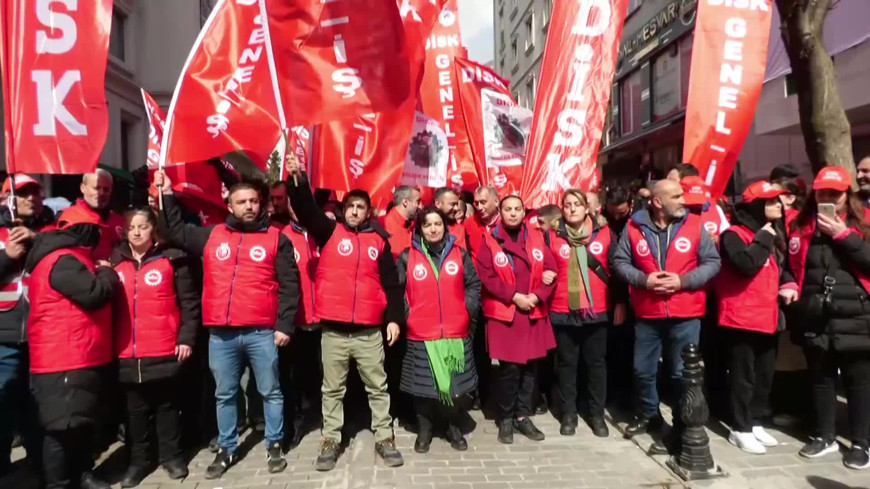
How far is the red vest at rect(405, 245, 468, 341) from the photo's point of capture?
4.54 m

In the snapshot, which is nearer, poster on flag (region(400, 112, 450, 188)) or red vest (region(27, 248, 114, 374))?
red vest (region(27, 248, 114, 374))

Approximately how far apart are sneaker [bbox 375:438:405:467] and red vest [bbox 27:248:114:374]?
206cm

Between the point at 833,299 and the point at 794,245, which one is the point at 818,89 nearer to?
the point at 794,245

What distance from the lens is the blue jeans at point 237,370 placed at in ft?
13.6

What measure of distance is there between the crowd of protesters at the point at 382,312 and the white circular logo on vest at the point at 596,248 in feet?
0.04

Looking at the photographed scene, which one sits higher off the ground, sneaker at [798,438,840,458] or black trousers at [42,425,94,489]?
black trousers at [42,425,94,489]

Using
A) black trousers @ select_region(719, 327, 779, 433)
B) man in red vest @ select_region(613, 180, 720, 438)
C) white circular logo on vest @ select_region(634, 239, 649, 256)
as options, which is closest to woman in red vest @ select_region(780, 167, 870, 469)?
black trousers @ select_region(719, 327, 779, 433)

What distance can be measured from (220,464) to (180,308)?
115 cm

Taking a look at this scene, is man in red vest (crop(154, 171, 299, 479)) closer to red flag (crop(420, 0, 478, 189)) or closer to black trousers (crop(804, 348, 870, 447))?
red flag (crop(420, 0, 478, 189))

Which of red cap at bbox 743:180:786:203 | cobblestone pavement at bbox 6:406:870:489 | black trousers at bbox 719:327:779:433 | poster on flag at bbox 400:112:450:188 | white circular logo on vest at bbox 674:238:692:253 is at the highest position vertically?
poster on flag at bbox 400:112:450:188

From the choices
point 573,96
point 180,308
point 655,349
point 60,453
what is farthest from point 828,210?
point 60,453

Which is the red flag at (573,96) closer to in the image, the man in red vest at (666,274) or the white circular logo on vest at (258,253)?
the man in red vest at (666,274)

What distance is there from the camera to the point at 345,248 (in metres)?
4.32

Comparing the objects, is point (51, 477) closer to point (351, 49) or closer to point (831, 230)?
point (351, 49)
